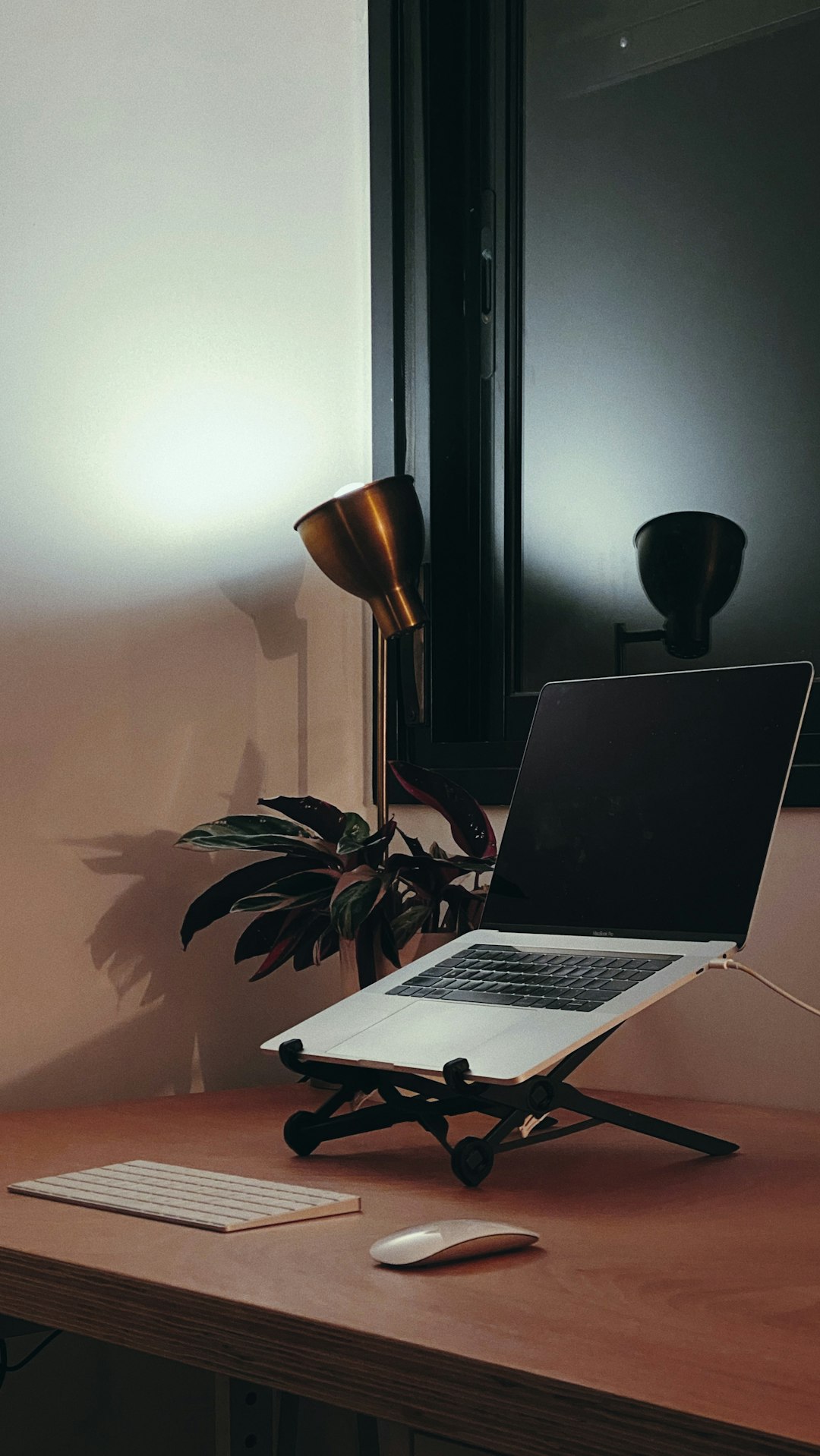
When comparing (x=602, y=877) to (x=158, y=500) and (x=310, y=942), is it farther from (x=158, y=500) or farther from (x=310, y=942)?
(x=158, y=500)

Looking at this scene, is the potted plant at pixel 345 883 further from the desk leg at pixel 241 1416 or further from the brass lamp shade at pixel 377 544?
the desk leg at pixel 241 1416

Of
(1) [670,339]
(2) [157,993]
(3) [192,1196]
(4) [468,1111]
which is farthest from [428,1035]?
(1) [670,339]

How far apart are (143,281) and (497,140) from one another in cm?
60

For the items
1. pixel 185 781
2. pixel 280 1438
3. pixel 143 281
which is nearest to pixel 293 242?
pixel 143 281

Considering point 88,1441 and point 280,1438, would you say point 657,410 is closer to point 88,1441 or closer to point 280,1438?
point 280,1438

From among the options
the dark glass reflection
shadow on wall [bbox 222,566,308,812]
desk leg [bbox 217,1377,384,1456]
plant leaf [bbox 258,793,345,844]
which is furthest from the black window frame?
desk leg [bbox 217,1377,384,1456]

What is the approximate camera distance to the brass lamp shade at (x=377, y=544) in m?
1.47

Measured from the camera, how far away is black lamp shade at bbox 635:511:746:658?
1.55 metres

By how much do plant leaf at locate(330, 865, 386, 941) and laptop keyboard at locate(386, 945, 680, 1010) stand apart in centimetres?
13

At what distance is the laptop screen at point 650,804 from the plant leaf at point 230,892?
28cm

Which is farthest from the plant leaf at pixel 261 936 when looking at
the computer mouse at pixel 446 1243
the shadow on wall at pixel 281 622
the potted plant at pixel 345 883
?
the computer mouse at pixel 446 1243

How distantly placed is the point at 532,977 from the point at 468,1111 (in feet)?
0.41

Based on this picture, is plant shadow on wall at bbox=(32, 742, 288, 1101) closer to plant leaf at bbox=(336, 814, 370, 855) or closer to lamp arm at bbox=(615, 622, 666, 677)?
plant leaf at bbox=(336, 814, 370, 855)

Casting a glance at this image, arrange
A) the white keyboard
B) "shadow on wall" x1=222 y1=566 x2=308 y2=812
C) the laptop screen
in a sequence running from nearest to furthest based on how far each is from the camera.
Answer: the white keyboard < the laptop screen < "shadow on wall" x1=222 y1=566 x2=308 y2=812
